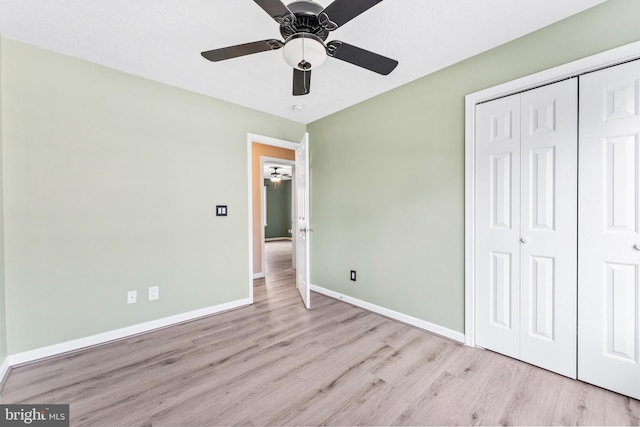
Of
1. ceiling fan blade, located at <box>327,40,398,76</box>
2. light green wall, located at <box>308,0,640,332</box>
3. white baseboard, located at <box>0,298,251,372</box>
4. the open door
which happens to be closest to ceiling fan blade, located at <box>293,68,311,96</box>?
ceiling fan blade, located at <box>327,40,398,76</box>

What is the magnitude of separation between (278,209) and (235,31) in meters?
8.78

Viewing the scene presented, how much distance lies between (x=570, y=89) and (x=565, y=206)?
79 cm

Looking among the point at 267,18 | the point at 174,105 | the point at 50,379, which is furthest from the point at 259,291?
the point at 267,18

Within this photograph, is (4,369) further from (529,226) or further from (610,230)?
(610,230)

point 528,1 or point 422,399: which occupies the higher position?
point 528,1

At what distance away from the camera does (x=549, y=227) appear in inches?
73.3

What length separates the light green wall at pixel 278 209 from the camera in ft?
33.6

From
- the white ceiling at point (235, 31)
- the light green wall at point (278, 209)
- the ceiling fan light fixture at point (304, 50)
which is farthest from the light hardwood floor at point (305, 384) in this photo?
the light green wall at point (278, 209)

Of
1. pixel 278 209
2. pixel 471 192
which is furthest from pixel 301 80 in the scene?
pixel 278 209

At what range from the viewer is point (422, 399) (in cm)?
163

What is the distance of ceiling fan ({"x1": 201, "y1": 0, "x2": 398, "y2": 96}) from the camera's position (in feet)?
4.09

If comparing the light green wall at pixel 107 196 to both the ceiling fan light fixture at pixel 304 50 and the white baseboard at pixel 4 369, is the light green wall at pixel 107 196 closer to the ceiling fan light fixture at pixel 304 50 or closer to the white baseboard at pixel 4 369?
the white baseboard at pixel 4 369

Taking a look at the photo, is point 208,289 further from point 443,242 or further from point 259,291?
point 443,242

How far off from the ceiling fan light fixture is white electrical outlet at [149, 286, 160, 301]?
2441mm
